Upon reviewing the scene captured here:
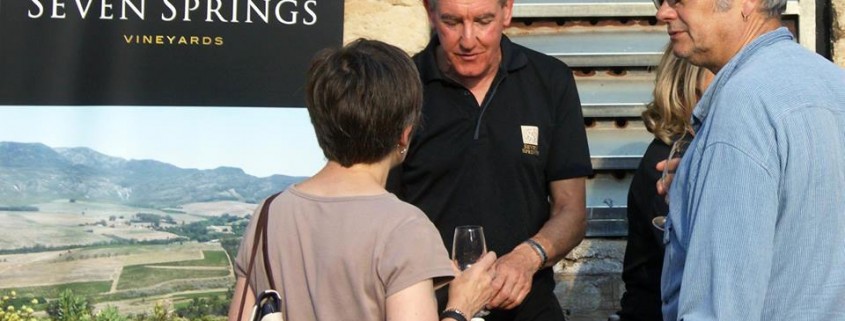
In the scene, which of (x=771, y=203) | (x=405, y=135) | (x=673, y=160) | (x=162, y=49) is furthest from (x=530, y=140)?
(x=162, y=49)

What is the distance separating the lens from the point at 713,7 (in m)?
2.49

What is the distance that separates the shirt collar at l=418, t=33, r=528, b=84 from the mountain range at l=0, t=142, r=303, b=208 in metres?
1.02

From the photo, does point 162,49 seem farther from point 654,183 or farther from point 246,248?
point 246,248

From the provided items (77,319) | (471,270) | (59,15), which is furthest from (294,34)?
(471,270)

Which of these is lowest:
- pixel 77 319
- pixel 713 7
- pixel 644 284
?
pixel 77 319

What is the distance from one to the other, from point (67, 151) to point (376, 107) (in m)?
2.54

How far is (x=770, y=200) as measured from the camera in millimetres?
2275

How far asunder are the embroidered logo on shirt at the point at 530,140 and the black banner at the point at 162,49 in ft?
4.07

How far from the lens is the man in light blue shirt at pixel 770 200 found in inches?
89.7

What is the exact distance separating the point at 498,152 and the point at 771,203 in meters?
1.59

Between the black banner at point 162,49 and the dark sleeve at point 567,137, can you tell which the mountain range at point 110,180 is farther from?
the dark sleeve at point 567,137

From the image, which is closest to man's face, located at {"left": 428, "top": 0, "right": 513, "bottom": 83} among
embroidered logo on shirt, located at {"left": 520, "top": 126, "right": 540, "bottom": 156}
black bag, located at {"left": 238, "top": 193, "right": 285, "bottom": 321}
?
embroidered logo on shirt, located at {"left": 520, "top": 126, "right": 540, "bottom": 156}

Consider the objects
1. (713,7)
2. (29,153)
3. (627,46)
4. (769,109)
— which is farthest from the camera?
(627,46)

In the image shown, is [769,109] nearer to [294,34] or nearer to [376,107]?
[376,107]
